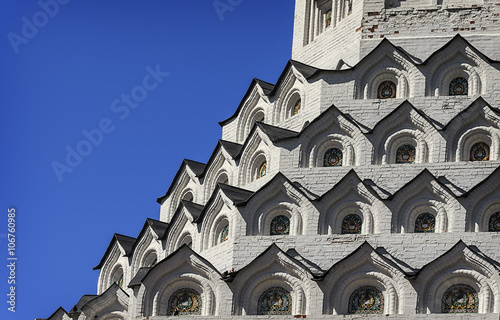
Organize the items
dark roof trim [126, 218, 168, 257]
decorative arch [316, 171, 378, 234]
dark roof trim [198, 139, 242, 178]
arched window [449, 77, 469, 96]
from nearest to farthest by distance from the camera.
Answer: decorative arch [316, 171, 378, 234] < arched window [449, 77, 469, 96] < dark roof trim [198, 139, 242, 178] < dark roof trim [126, 218, 168, 257]

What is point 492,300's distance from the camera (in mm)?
28891

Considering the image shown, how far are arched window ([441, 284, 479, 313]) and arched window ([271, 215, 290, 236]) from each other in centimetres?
462

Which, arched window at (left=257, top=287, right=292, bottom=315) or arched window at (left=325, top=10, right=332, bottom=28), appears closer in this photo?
arched window at (left=257, top=287, right=292, bottom=315)

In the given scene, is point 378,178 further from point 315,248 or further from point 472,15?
point 472,15

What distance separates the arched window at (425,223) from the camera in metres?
30.7

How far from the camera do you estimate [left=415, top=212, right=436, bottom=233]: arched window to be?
3070 cm

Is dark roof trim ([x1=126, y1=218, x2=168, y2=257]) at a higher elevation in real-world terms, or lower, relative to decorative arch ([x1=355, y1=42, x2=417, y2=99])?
lower

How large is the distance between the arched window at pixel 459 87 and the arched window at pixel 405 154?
211 cm

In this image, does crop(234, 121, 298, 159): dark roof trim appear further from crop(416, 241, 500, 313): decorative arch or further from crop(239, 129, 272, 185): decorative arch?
crop(416, 241, 500, 313): decorative arch

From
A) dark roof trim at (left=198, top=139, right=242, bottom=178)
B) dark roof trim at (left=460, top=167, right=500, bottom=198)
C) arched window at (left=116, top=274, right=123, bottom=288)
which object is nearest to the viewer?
dark roof trim at (left=460, top=167, right=500, bottom=198)

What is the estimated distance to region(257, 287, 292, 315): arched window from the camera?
30.2m

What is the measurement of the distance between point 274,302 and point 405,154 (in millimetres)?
5378

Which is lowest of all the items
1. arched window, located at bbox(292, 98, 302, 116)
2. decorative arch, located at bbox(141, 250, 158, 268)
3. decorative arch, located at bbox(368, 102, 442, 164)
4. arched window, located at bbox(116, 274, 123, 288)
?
arched window, located at bbox(116, 274, 123, 288)

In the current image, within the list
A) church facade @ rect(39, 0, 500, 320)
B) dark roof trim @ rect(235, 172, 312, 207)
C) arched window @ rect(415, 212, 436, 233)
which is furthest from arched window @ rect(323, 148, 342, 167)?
arched window @ rect(415, 212, 436, 233)
